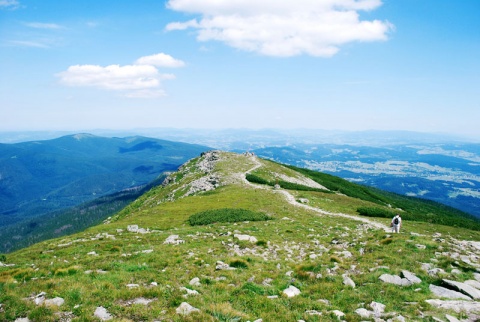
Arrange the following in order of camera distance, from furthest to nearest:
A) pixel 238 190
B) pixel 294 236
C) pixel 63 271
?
pixel 238 190 → pixel 294 236 → pixel 63 271

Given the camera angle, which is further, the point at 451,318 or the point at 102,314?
the point at 102,314

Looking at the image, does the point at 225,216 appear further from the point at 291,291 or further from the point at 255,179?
the point at 255,179

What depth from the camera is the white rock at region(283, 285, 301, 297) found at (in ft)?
43.7

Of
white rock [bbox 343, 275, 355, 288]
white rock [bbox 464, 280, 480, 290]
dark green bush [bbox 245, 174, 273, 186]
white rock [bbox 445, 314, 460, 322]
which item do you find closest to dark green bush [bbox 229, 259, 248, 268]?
white rock [bbox 343, 275, 355, 288]

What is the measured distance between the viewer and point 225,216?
4000 centimetres

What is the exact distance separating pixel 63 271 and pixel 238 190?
45532mm

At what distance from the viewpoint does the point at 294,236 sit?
2786 cm

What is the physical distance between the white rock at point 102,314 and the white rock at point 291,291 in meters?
7.58

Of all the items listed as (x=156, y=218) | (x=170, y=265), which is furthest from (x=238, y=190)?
(x=170, y=265)

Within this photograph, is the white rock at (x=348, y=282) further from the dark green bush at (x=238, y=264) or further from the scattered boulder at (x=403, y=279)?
the dark green bush at (x=238, y=264)

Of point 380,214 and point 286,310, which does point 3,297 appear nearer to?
point 286,310

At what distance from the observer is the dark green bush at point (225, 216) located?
1518 inches

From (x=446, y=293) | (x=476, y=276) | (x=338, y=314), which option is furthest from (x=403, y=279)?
(x=338, y=314)

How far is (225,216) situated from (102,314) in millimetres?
29644
